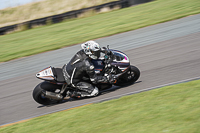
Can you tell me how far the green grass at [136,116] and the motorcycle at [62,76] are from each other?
0.75 meters

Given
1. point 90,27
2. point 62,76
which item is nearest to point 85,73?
point 62,76

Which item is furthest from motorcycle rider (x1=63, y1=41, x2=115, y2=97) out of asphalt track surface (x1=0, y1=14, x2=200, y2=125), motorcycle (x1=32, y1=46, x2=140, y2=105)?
asphalt track surface (x1=0, y1=14, x2=200, y2=125)

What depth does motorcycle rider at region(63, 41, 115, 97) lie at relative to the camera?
6797mm

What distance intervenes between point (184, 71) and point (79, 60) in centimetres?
318

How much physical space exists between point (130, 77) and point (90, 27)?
32.8 ft

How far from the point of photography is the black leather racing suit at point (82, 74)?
6.83m

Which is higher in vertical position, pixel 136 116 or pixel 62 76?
pixel 62 76

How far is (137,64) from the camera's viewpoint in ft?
30.6

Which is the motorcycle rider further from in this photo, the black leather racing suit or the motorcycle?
the motorcycle

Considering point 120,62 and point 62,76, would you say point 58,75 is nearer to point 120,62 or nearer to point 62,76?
point 62,76

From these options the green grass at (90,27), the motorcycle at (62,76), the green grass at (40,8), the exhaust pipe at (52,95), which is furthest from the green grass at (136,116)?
the green grass at (40,8)

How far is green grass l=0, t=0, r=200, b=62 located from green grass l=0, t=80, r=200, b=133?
8.23m

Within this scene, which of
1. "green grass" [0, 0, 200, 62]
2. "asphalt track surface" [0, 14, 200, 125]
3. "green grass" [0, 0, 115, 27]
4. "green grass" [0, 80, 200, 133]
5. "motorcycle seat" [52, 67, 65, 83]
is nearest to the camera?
"green grass" [0, 80, 200, 133]

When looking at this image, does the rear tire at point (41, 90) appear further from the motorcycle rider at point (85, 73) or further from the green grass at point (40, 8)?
the green grass at point (40, 8)
